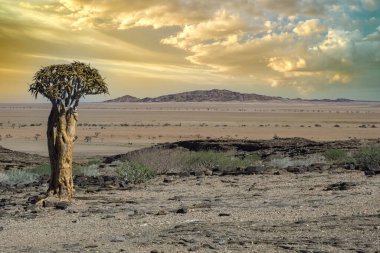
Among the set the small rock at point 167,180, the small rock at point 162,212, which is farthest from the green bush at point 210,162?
the small rock at point 162,212

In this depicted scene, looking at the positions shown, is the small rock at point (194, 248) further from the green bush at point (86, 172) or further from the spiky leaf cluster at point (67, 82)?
the green bush at point (86, 172)

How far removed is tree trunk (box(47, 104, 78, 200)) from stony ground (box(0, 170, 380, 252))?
0.72 m

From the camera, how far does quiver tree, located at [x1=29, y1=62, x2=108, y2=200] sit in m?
15.5

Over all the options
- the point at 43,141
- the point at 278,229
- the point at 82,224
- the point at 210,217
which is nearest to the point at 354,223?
the point at 278,229

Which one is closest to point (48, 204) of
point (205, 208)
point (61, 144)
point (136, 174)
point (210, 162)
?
point (61, 144)

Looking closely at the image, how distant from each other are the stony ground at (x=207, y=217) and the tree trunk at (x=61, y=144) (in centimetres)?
72

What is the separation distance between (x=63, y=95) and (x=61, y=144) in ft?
4.45

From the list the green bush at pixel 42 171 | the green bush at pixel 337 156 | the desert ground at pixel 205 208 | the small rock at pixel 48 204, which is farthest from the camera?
the green bush at pixel 337 156

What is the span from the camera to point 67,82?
15.6 meters

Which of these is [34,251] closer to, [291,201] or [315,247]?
[315,247]

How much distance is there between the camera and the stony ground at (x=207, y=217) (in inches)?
389

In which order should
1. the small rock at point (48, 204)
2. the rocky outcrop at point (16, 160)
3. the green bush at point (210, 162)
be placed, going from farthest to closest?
the rocky outcrop at point (16, 160) → the green bush at point (210, 162) → the small rock at point (48, 204)

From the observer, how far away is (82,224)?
1285 cm

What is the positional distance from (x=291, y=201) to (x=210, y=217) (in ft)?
9.43
